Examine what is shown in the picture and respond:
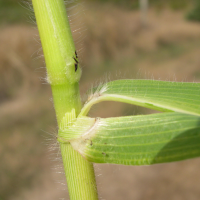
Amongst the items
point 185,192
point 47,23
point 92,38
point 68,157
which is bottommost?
point 185,192

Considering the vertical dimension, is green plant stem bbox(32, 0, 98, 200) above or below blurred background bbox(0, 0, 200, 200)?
above

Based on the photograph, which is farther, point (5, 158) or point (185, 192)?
point (5, 158)

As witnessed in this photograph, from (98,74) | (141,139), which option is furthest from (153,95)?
(98,74)

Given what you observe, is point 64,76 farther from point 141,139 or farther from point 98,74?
point 98,74

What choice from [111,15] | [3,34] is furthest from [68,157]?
[111,15]

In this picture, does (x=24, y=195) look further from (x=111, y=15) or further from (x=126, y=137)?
(x=111, y=15)
